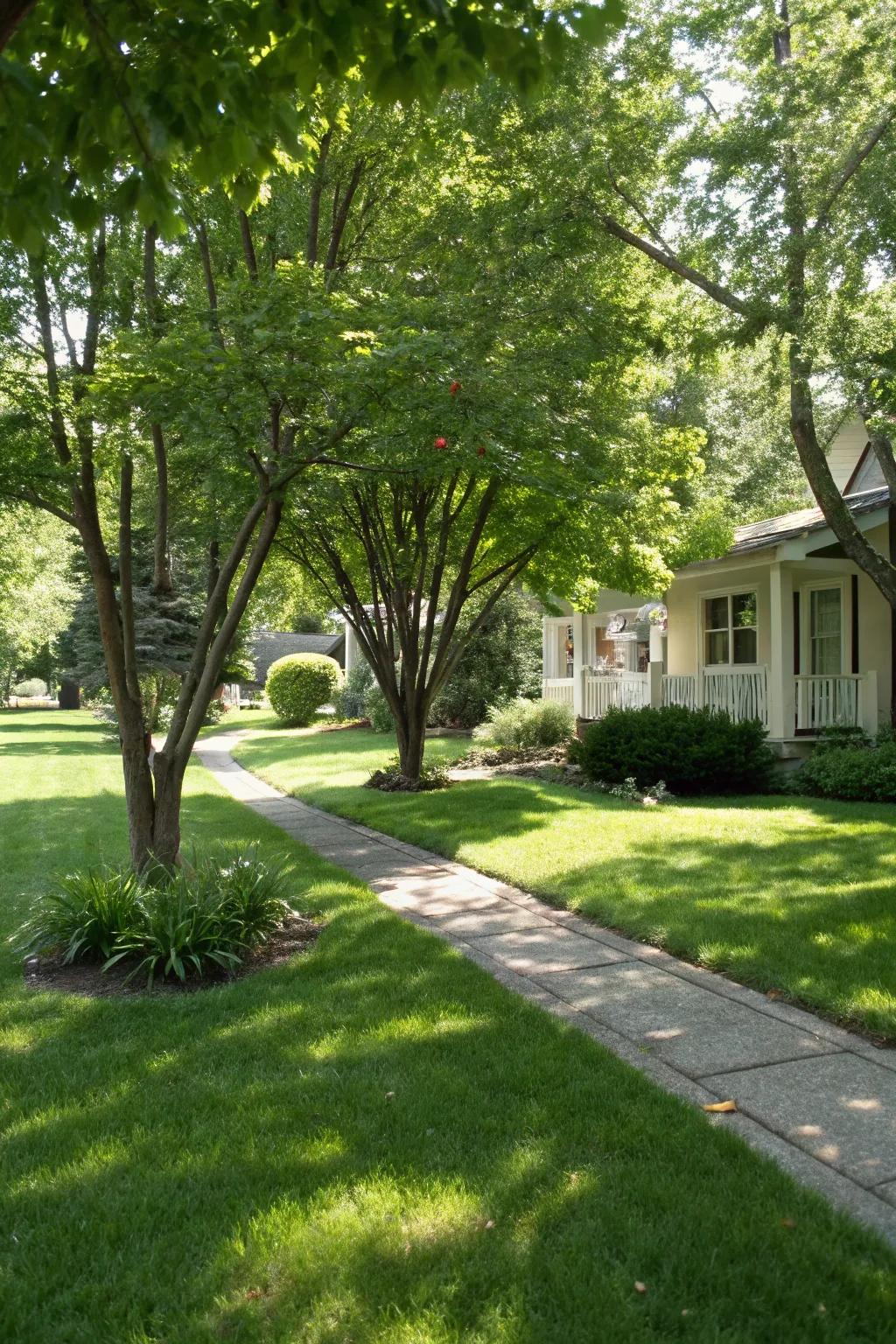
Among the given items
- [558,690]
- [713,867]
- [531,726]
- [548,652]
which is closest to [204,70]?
[713,867]

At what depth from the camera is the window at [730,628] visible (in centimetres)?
1806

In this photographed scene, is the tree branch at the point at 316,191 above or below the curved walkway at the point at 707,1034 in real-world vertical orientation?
above

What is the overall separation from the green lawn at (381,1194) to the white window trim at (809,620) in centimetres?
1246

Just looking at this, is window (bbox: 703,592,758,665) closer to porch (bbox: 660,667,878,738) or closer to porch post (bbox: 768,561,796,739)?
porch (bbox: 660,667,878,738)

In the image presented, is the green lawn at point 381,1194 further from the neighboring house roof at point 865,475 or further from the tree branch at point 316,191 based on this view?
the neighboring house roof at point 865,475

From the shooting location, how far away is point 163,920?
6051 millimetres

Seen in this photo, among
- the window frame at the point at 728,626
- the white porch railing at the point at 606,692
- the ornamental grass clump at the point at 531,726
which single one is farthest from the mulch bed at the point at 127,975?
the white porch railing at the point at 606,692

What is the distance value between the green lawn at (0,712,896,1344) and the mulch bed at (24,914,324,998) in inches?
14.0

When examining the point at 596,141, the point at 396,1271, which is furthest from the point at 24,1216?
the point at 596,141

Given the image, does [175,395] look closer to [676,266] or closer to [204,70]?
[204,70]

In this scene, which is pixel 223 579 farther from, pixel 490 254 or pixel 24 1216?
pixel 490 254

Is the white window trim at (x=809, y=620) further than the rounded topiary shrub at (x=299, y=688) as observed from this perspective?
No

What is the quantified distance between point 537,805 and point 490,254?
20.1 ft

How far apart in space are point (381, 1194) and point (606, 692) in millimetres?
17905
